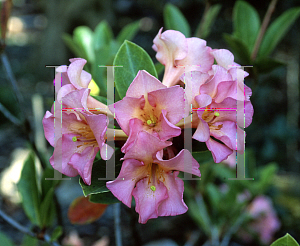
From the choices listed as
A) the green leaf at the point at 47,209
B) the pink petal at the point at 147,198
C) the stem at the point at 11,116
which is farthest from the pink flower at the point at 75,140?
the stem at the point at 11,116

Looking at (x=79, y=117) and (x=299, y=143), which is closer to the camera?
(x=79, y=117)

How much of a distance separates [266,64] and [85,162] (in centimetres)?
77

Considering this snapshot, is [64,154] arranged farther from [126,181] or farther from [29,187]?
[29,187]

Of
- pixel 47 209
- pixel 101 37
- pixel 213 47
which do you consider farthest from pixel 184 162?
pixel 213 47

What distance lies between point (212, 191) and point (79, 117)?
1.29m

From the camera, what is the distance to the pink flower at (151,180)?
1.78 ft

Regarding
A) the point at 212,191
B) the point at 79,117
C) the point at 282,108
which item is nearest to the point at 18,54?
the point at 282,108

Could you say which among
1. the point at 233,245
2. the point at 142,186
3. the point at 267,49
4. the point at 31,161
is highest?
the point at 267,49

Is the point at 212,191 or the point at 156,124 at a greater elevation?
the point at 156,124

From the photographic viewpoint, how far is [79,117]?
1.98 ft

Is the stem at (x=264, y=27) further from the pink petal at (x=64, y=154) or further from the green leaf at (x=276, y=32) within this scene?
the pink petal at (x=64, y=154)

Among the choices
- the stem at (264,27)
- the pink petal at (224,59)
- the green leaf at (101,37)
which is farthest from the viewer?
the green leaf at (101,37)

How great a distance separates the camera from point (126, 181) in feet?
1.90

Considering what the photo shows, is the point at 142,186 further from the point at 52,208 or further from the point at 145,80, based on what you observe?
the point at 52,208
